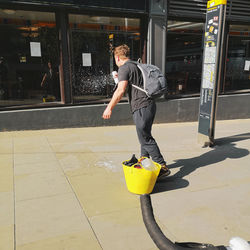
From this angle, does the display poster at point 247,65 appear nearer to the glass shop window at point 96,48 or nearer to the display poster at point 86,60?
the glass shop window at point 96,48

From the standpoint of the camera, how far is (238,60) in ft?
30.1

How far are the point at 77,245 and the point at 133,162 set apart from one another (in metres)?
1.28

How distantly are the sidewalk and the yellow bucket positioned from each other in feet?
0.43

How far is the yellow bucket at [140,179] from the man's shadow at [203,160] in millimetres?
307

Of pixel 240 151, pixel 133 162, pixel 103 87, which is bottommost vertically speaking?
pixel 240 151

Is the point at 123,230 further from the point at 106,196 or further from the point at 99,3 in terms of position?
the point at 99,3

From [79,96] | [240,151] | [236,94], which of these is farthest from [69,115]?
[236,94]

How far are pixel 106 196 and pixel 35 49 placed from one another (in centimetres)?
468

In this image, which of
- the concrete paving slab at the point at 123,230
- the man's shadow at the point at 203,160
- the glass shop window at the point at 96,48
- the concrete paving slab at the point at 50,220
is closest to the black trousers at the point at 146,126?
the man's shadow at the point at 203,160

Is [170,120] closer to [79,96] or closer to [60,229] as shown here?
[79,96]

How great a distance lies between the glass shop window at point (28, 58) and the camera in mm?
6371

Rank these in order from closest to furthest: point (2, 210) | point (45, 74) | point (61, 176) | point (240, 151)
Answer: point (2, 210)
point (61, 176)
point (240, 151)
point (45, 74)

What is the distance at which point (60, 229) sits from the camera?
9.00 feet

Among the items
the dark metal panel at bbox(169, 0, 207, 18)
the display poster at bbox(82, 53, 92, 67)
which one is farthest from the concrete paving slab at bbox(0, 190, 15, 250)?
the dark metal panel at bbox(169, 0, 207, 18)
